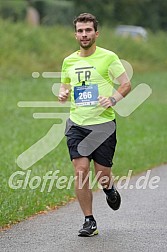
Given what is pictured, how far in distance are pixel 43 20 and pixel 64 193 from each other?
36956 millimetres

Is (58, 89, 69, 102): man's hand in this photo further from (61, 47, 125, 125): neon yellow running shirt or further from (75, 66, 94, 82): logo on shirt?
(75, 66, 94, 82): logo on shirt

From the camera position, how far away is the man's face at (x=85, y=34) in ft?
27.3

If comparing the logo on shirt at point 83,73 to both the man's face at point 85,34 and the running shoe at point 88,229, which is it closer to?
the man's face at point 85,34

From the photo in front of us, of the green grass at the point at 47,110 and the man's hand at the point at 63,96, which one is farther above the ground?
the green grass at the point at 47,110

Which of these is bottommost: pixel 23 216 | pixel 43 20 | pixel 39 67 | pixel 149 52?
pixel 23 216

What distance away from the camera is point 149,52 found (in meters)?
43.5

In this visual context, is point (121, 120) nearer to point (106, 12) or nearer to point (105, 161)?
point (105, 161)

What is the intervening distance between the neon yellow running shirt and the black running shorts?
7cm

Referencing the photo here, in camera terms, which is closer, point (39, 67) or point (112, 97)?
point (112, 97)

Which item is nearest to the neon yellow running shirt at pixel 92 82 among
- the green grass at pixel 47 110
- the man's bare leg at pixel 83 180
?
the man's bare leg at pixel 83 180

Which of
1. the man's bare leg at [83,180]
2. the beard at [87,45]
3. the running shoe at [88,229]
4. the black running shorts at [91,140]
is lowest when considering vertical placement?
the running shoe at [88,229]

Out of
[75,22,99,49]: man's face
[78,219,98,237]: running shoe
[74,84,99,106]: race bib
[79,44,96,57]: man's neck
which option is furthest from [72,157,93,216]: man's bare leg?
[75,22,99,49]: man's face

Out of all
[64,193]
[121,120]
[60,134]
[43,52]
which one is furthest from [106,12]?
[64,193]

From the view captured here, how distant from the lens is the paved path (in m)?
7.89
